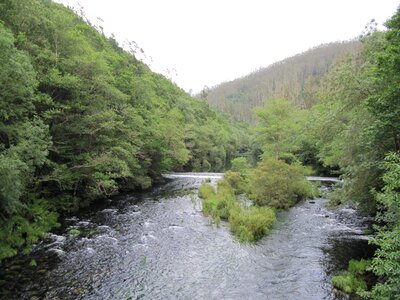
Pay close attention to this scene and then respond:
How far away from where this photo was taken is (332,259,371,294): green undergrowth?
36.8 ft

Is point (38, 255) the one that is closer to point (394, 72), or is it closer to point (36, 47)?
point (36, 47)

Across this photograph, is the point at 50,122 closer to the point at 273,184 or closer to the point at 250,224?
the point at 250,224

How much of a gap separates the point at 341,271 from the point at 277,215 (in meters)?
10.1

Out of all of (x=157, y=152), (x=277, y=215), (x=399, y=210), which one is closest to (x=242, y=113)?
(x=157, y=152)

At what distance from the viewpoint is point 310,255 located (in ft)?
49.8

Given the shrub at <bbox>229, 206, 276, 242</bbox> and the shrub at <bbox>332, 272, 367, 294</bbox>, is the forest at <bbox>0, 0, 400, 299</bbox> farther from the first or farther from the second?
the shrub at <bbox>332, 272, 367, 294</bbox>

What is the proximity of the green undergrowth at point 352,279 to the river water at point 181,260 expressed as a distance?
0.46m

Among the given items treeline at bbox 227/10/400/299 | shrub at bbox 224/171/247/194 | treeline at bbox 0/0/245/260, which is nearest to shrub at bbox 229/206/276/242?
treeline at bbox 227/10/400/299

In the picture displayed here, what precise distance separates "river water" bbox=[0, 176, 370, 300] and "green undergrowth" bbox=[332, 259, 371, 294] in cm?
46

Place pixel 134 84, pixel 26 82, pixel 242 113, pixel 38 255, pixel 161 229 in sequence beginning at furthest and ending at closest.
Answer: pixel 242 113, pixel 134 84, pixel 161 229, pixel 26 82, pixel 38 255

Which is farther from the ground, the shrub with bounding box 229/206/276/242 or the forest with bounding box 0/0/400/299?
the forest with bounding box 0/0/400/299

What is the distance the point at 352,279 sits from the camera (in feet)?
38.3

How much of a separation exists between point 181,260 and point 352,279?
7.52 meters

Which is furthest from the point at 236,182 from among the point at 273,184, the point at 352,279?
the point at 352,279
